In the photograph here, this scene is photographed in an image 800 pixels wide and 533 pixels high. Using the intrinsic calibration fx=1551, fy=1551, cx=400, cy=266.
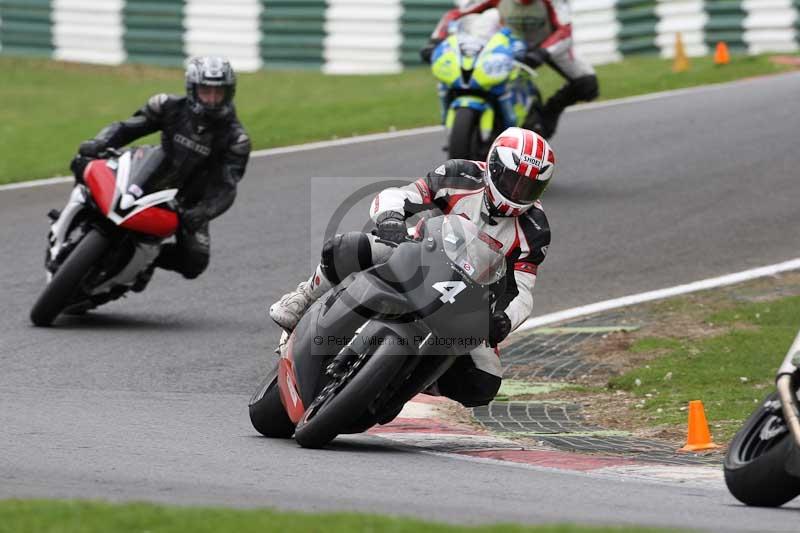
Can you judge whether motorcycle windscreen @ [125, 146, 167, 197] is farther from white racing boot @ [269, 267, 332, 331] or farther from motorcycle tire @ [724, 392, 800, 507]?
motorcycle tire @ [724, 392, 800, 507]

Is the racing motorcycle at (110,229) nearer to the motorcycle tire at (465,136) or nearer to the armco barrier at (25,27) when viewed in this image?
the motorcycle tire at (465,136)

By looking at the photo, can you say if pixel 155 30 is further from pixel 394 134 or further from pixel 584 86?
pixel 584 86

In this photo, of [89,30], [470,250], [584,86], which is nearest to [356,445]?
[470,250]

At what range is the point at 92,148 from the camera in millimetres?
10461

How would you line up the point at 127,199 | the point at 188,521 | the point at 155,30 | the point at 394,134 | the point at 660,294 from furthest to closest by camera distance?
the point at 155,30
the point at 394,134
the point at 660,294
the point at 127,199
the point at 188,521

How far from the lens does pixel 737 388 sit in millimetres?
8711

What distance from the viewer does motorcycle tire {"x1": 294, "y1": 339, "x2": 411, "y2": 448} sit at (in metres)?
6.38

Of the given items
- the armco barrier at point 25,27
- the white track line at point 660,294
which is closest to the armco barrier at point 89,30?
the armco barrier at point 25,27

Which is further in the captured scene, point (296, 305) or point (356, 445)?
point (296, 305)

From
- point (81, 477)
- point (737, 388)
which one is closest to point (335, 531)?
point (81, 477)

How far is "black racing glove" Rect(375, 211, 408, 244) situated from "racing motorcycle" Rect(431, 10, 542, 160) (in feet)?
19.8

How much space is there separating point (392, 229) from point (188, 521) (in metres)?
2.38

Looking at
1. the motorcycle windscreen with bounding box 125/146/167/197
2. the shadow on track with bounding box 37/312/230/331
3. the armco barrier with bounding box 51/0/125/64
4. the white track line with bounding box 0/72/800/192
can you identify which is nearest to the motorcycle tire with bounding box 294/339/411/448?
the shadow on track with bounding box 37/312/230/331

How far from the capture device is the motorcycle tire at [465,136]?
1285 centimetres
